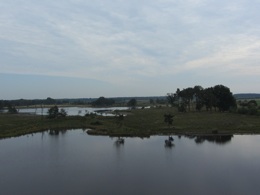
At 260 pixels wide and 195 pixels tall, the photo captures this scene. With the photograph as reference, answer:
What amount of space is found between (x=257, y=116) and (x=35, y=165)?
2952 inches

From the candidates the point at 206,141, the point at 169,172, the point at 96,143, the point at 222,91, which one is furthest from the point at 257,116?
the point at 169,172

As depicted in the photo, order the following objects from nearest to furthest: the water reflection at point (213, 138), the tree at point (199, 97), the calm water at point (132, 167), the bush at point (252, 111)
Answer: the calm water at point (132, 167), the water reflection at point (213, 138), the bush at point (252, 111), the tree at point (199, 97)

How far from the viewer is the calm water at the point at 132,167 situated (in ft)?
101

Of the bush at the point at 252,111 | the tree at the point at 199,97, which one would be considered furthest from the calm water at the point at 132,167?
the tree at the point at 199,97

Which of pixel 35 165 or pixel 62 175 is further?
pixel 35 165

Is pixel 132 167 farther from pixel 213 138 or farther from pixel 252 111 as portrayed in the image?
pixel 252 111

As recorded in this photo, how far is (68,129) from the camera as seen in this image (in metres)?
83.2

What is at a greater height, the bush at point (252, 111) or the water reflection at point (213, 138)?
the bush at point (252, 111)

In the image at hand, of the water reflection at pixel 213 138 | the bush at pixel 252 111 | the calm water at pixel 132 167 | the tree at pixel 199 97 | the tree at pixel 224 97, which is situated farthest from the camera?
the tree at pixel 199 97

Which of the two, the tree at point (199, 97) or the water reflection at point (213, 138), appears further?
the tree at point (199, 97)

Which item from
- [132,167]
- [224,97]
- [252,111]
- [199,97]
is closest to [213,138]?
[132,167]

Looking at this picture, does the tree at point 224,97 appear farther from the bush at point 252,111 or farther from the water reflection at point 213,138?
the water reflection at point 213,138

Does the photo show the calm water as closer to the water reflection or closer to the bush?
the water reflection

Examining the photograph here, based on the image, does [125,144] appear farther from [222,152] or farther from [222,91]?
[222,91]
